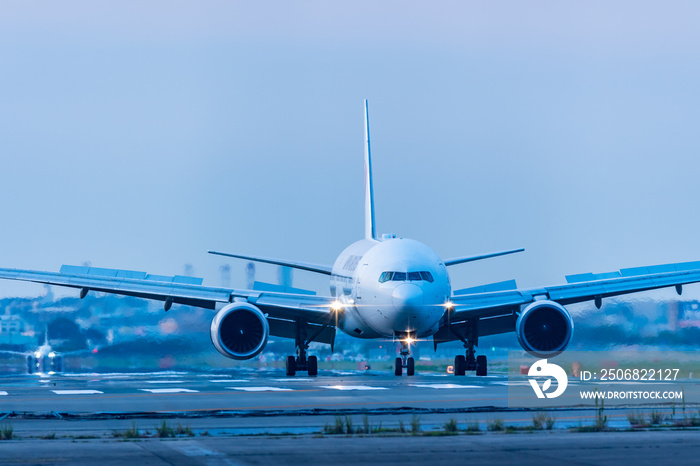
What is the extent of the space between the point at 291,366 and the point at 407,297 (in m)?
6.98

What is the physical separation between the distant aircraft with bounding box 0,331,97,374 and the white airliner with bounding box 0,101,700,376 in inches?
197

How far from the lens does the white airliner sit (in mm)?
33781

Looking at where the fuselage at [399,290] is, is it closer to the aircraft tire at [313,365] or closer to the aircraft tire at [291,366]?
the aircraft tire at [313,365]

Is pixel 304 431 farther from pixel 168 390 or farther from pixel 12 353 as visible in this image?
pixel 12 353

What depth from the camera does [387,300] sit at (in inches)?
1315

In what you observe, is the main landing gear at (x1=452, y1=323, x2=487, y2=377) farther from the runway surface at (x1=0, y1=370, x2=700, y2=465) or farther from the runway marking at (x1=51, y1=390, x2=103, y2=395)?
the runway marking at (x1=51, y1=390, x2=103, y2=395)

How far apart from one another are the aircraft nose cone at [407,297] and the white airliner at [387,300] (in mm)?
29

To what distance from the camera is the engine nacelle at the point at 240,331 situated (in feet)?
115

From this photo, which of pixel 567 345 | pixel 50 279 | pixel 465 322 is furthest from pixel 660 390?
pixel 50 279

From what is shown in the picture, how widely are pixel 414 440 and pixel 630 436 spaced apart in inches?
119

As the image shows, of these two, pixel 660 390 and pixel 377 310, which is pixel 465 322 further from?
pixel 660 390

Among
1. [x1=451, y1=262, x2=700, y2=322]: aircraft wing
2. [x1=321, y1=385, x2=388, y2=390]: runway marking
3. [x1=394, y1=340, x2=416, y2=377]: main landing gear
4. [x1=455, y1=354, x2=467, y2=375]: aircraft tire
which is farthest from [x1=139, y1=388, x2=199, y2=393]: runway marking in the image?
[x1=455, y1=354, x2=467, y2=375]: aircraft tire

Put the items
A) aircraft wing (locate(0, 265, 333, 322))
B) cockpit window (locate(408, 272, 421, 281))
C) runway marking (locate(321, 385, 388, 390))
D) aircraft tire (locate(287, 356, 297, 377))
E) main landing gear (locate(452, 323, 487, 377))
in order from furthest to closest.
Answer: aircraft tire (locate(287, 356, 297, 377)) → main landing gear (locate(452, 323, 487, 377)) → aircraft wing (locate(0, 265, 333, 322)) → cockpit window (locate(408, 272, 421, 281)) → runway marking (locate(321, 385, 388, 390))

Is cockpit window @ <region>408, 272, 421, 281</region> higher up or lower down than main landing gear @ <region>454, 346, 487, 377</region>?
higher up
